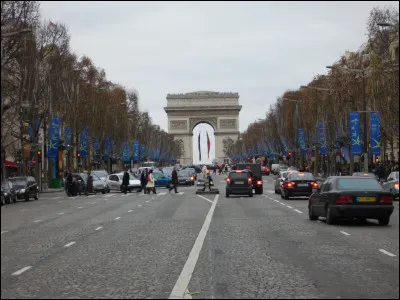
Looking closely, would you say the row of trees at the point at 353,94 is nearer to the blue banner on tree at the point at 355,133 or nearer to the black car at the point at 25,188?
the blue banner on tree at the point at 355,133

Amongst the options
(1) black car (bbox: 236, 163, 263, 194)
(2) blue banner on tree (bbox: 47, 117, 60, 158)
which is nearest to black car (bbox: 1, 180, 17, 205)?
(2) blue banner on tree (bbox: 47, 117, 60, 158)

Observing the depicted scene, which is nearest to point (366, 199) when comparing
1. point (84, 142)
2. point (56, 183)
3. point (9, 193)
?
point (9, 193)

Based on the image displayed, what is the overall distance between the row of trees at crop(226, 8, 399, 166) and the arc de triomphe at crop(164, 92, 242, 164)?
68.1 m

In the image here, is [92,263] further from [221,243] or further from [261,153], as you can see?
[261,153]

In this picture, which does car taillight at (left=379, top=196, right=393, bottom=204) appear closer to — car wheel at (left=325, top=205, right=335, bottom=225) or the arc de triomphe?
car wheel at (left=325, top=205, right=335, bottom=225)

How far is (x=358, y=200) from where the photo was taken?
65.8 ft

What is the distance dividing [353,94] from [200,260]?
166ft

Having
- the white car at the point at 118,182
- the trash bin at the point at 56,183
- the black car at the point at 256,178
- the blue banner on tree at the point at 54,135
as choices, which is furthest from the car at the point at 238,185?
the trash bin at the point at 56,183

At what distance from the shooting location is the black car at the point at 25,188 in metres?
45.9

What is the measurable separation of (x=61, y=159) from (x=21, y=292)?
68.6 m

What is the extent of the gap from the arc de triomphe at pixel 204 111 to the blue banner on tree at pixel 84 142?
96.7 m

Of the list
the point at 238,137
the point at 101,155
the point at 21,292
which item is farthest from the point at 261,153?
the point at 21,292

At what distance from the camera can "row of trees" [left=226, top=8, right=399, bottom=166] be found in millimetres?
48656

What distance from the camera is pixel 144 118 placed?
13188cm
